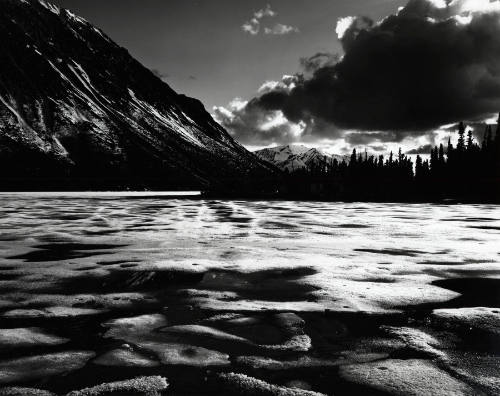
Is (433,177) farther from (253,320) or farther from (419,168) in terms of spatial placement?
(253,320)

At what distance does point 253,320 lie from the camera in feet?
16.1

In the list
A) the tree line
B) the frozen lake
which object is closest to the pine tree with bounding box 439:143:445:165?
the tree line

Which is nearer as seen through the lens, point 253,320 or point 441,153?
point 253,320

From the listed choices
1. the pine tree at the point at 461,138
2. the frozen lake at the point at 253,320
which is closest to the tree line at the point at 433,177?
the pine tree at the point at 461,138

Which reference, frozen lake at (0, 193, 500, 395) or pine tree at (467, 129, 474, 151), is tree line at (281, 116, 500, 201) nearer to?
pine tree at (467, 129, 474, 151)

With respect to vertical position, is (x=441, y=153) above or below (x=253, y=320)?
above

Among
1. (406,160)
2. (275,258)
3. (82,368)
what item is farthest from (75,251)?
(406,160)

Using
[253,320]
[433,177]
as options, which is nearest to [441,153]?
[433,177]

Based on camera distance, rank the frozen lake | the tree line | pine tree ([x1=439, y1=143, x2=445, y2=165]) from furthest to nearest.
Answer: pine tree ([x1=439, y1=143, x2=445, y2=165]) < the tree line < the frozen lake

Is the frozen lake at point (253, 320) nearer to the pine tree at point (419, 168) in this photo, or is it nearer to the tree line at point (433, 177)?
the tree line at point (433, 177)

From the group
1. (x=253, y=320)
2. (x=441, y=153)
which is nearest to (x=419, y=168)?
(x=441, y=153)

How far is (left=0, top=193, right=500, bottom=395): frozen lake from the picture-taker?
3439 millimetres

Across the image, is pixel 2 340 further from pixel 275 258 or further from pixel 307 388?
pixel 275 258

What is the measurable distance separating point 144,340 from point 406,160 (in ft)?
487
